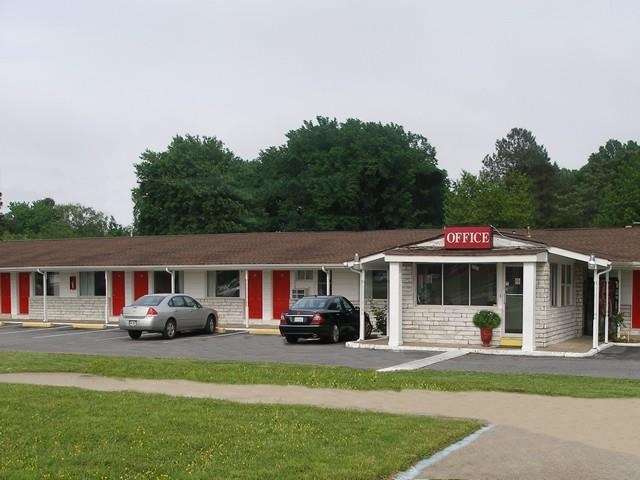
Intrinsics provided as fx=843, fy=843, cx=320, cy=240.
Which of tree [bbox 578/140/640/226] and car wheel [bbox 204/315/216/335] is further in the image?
tree [bbox 578/140/640/226]

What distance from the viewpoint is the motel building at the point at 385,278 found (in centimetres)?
2277

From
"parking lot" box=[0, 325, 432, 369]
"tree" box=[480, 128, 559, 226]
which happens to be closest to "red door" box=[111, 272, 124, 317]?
"parking lot" box=[0, 325, 432, 369]

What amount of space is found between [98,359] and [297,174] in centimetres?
4341

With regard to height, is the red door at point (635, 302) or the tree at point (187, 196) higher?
the tree at point (187, 196)

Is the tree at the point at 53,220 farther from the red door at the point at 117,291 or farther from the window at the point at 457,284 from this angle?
the window at the point at 457,284

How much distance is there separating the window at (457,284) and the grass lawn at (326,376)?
7228 mm

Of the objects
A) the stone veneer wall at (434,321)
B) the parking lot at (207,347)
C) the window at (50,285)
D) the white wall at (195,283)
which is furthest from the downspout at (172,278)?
the stone veneer wall at (434,321)

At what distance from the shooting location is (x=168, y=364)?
1722 centimetres

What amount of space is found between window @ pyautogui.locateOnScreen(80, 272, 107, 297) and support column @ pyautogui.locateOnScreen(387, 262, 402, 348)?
15.5 metres

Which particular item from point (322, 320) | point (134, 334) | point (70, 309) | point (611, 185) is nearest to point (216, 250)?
point (70, 309)

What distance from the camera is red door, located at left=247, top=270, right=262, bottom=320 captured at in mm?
31094

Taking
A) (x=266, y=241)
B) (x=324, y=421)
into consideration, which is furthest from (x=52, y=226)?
(x=324, y=421)

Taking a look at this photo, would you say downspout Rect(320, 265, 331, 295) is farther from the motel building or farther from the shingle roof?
the shingle roof

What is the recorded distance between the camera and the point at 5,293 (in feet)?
122
